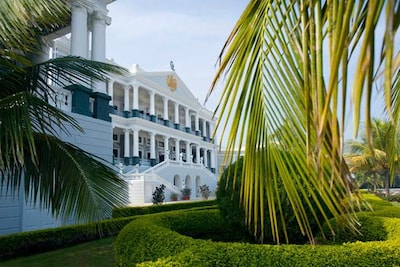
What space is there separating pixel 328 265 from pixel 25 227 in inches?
297

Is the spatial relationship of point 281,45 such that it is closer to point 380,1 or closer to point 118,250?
point 380,1

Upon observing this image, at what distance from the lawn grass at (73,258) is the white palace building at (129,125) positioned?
4.10ft

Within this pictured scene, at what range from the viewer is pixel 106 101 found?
36.3ft

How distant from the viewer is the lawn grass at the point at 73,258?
268 inches

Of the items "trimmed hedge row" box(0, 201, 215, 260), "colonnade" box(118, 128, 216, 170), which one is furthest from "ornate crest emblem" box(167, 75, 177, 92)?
"trimmed hedge row" box(0, 201, 215, 260)

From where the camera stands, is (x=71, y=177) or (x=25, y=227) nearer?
(x=71, y=177)

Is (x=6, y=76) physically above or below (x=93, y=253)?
above

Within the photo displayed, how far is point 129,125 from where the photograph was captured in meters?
29.8

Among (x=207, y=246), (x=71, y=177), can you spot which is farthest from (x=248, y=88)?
(x=71, y=177)

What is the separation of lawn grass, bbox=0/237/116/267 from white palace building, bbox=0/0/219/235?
49.2 inches

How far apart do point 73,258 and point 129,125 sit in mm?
23021

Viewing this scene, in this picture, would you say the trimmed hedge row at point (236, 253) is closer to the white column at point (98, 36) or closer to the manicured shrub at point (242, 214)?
the manicured shrub at point (242, 214)

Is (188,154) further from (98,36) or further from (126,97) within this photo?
(98,36)

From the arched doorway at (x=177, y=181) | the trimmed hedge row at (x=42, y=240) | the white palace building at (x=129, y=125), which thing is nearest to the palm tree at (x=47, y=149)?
the white palace building at (x=129, y=125)
